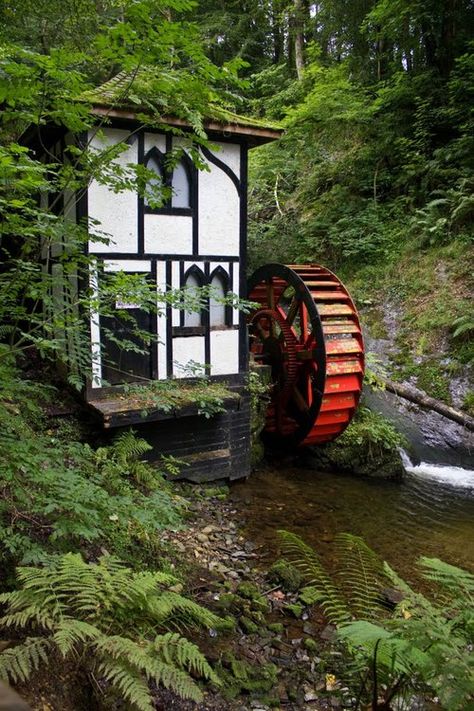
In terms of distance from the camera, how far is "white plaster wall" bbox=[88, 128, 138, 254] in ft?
21.8

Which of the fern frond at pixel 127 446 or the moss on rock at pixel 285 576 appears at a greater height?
the fern frond at pixel 127 446

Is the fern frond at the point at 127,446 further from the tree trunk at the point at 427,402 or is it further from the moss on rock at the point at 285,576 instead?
the tree trunk at the point at 427,402

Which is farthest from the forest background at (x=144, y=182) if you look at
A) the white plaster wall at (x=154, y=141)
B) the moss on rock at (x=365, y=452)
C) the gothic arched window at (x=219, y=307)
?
the gothic arched window at (x=219, y=307)

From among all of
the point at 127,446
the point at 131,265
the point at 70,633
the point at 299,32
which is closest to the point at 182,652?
the point at 70,633

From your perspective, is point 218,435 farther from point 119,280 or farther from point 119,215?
→ point 119,280

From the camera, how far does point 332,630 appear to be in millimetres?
4520

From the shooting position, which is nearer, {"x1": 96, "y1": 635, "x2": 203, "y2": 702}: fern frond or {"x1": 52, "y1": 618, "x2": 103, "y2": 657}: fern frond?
{"x1": 52, "y1": 618, "x2": 103, "y2": 657}: fern frond

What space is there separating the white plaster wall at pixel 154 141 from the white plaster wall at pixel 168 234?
0.91 m

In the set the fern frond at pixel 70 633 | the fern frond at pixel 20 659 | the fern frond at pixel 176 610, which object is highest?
the fern frond at pixel 70 633

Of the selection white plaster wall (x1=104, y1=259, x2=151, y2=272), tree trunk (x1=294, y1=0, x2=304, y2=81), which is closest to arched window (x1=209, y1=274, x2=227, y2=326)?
white plaster wall (x1=104, y1=259, x2=151, y2=272)

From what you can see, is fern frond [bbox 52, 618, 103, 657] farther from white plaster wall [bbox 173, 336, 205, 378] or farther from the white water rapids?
the white water rapids

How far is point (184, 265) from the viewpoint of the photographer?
24.4 feet

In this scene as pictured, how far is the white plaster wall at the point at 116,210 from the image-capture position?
663 centimetres

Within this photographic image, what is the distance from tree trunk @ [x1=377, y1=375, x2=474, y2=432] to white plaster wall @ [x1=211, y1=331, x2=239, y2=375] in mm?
3257
